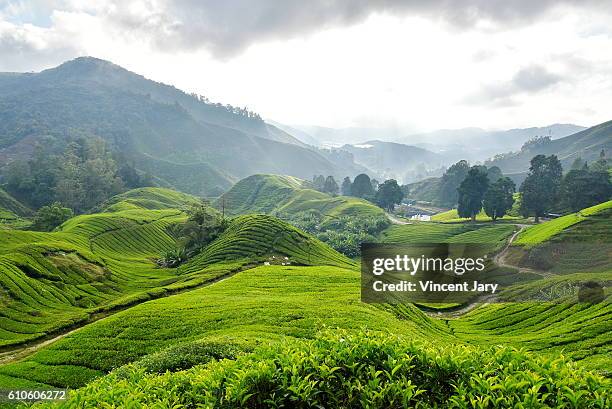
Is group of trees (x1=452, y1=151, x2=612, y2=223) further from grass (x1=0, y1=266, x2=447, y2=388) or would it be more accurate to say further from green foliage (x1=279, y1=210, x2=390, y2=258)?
grass (x1=0, y1=266, x2=447, y2=388)

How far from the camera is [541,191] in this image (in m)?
98.1

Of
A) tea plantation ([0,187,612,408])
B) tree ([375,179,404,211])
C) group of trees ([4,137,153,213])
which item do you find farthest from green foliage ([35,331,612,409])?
tree ([375,179,404,211])

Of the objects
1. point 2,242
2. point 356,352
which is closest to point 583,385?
point 356,352

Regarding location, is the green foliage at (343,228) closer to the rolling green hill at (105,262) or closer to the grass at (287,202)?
the grass at (287,202)

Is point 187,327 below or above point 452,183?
below

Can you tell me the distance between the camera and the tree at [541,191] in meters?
97.2

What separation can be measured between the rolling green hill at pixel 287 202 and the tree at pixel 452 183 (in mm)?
48227

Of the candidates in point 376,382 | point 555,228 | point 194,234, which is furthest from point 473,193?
point 376,382

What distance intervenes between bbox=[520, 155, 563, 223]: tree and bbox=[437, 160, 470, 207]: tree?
67.9m

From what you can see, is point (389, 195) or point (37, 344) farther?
point (389, 195)

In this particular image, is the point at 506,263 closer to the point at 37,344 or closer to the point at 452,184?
the point at 37,344

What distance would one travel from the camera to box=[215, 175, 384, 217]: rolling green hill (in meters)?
140

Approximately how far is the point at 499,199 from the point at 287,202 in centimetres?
9249

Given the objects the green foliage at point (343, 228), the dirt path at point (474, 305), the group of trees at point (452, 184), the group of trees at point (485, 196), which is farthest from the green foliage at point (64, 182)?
the group of trees at point (452, 184)
